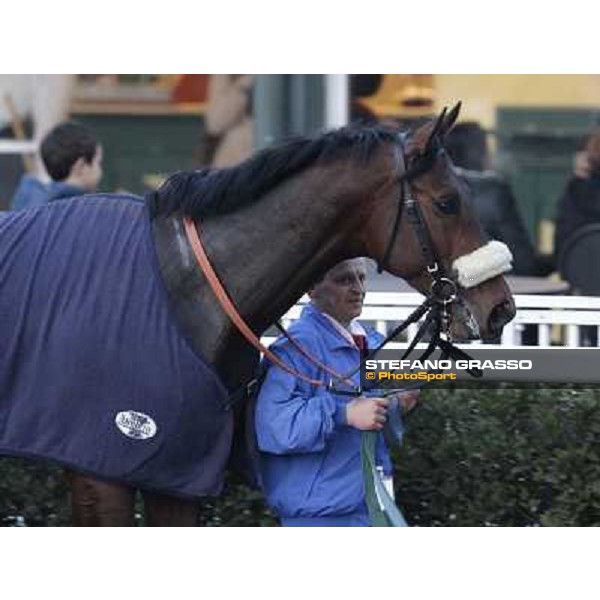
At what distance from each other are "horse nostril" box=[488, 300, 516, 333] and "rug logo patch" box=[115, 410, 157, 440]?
3.21ft

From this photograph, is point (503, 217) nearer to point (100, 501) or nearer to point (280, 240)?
point (280, 240)

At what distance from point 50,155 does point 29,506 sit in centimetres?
155

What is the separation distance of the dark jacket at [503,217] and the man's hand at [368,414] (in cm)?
576

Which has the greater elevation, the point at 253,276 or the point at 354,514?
the point at 253,276

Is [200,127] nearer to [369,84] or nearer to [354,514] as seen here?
[369,84]

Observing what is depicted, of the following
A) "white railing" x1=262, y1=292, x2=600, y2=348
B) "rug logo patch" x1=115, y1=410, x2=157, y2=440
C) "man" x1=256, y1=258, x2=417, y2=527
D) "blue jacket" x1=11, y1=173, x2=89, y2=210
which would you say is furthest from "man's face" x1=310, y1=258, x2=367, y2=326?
"blue jacket" x1=11, y1=173, x2=89, y2=210

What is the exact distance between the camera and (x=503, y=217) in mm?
11375

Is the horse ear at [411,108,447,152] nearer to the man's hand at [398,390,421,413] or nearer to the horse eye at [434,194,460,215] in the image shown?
the horse eye at [434,194,460,215]

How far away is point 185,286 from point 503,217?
651 centimetres

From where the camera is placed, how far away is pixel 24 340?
5.05 meters
